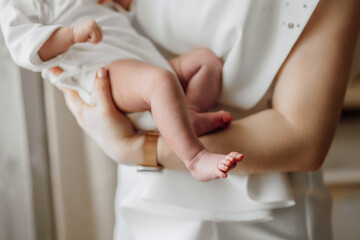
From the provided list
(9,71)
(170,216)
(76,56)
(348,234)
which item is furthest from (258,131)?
(348,234)

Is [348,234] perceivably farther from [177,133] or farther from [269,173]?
[177,133]

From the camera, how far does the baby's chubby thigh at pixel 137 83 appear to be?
2.26 ft

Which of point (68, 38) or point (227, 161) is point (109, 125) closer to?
point (68, 38)

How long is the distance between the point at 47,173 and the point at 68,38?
2.51ft

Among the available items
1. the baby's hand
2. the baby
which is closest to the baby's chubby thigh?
the baby

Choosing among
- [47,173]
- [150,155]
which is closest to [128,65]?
[150,155]

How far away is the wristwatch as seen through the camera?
0.79m

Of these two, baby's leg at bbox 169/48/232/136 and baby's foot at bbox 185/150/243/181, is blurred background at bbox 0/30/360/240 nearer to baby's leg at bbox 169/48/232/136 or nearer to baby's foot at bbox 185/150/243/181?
baby's leg at bbox 169/48/232/136

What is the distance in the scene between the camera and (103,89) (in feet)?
2.56

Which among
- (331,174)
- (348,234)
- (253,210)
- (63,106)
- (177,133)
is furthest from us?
(331,174)

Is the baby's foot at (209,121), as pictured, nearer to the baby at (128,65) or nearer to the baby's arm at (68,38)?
the baby at (128,65)

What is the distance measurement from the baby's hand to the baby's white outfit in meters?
0.07

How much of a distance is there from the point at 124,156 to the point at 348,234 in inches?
43.9

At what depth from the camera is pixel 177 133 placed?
65 cm
